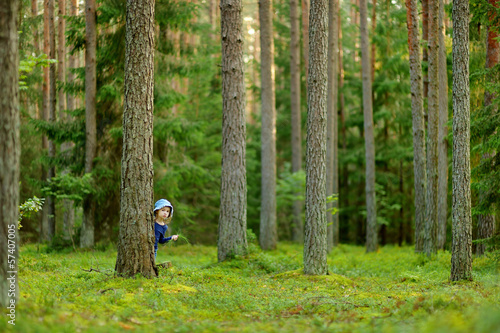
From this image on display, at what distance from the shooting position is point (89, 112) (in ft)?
56.1

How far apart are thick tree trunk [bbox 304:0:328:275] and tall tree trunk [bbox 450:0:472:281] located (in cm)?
262

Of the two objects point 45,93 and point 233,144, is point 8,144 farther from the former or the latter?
point 45,93

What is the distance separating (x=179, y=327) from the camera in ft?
17.0

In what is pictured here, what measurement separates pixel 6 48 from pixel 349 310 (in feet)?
17.7

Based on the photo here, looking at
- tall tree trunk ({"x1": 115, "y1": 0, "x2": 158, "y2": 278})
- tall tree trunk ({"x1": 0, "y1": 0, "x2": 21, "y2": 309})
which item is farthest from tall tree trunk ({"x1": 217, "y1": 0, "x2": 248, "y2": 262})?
tall tree trunk ({"x1": 0, "y1": 0, "x2": 21, "y2": 309})

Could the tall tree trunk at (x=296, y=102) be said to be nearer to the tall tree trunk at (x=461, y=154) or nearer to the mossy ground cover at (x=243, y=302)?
the mossy ground cover at (x=243, y=302)

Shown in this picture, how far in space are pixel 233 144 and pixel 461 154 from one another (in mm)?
5049

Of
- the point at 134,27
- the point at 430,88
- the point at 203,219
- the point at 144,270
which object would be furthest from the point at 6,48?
the point at 203,219

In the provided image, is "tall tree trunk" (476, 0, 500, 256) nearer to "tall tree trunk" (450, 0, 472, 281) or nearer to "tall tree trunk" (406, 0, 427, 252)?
"tall tree trunk" (406, 0, 427, 252)

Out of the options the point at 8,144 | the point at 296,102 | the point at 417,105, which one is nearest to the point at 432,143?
the point at 417,105

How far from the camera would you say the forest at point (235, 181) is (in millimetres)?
5766

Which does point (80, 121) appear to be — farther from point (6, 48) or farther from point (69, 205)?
point (6, 48)

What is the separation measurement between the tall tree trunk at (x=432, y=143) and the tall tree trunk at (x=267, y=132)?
20.1ft

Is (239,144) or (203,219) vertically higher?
(239,144)
